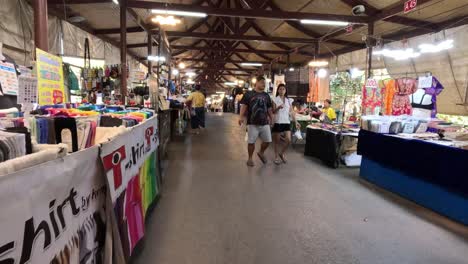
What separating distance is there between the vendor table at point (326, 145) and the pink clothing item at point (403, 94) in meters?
1.07

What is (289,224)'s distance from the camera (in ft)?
9.82

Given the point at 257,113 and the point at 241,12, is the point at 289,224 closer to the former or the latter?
the point at 257,113

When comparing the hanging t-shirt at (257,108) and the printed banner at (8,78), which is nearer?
the printed banner at (8,78)

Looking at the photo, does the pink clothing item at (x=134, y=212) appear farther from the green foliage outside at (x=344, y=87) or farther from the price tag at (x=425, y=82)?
the price tag at (x=425, y=82)

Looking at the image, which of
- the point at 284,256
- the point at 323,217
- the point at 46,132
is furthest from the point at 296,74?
the point at 46,132

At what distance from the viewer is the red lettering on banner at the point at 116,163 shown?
1.65 metres

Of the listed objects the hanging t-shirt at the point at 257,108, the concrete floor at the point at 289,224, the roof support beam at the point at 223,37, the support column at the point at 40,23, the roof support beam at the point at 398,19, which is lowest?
the concrete floor at the point at 289,224

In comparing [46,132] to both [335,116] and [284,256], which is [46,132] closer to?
[284,256]

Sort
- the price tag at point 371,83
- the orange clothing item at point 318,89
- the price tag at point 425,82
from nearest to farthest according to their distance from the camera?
the price tag at point 425,82 < the price tag at point 371,83 < the orange clothing item at point 318,89

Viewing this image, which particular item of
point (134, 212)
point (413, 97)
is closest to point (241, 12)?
point (413, 97)

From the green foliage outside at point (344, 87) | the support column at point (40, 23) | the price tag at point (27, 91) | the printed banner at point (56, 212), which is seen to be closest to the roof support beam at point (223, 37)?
the green foliage outside at point (344, 87)

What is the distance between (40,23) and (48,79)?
3.06 ft

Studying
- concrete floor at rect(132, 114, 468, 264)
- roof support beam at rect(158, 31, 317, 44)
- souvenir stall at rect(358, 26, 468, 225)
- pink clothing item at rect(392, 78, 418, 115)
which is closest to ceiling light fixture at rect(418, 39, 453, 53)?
souvenir stall at rect(358, 26, 468, 225)

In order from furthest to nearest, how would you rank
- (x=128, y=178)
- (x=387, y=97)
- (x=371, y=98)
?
1. (x=387, y=97)
2. (x=371, y=98)
3. (x=128, y=178)
